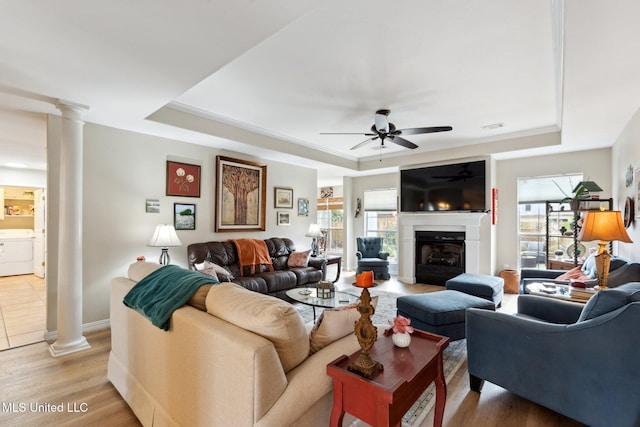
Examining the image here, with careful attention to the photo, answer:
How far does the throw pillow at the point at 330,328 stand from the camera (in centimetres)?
157

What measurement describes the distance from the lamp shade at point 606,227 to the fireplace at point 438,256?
2.98 m

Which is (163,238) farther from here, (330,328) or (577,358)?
(577,358)

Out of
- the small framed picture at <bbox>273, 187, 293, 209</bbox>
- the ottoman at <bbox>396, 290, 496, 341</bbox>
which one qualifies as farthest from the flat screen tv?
the ottoman at <bbox>396, 290, 496, 341</bbox>

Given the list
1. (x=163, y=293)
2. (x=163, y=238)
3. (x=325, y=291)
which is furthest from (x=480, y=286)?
(x=163, y=238)

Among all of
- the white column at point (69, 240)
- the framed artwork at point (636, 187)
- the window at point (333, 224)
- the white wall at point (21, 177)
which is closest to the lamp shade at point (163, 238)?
the white column at point (69, 240)

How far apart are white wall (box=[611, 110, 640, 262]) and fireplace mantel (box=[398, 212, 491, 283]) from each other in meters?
1.71

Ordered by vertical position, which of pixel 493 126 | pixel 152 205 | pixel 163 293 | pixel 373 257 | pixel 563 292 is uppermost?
pixel 493 126

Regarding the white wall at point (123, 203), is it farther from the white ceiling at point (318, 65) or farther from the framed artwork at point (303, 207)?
the framed artwork at point (303, 207)

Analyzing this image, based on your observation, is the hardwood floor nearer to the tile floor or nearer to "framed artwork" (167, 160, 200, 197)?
the tile floor

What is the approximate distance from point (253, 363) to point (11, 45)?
2.55m

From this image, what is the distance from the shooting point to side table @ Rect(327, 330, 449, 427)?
1.18m

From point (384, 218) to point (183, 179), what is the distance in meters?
4.79

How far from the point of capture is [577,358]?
1.71 m

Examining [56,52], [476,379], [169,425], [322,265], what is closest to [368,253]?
[322,265]
